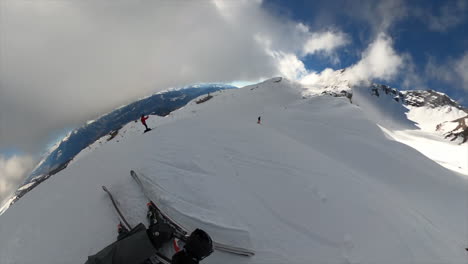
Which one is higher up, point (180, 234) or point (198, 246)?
point (198, 246)

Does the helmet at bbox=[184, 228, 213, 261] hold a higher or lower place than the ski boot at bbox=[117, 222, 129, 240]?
higher

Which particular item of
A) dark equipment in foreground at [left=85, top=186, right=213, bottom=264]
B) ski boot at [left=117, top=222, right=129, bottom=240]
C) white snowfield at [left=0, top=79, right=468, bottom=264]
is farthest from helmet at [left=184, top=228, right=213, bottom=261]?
ski boot at [left=117, top=222, right=129, bottom=240]

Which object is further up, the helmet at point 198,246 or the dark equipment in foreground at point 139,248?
the helmet at point 198,246

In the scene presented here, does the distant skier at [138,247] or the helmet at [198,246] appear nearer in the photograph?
the helmet at [198,246]

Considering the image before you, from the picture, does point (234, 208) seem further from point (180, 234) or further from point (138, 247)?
point (138, 247)

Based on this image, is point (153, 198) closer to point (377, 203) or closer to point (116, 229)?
point (116, 229)

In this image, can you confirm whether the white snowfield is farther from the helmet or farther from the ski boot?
the helmet

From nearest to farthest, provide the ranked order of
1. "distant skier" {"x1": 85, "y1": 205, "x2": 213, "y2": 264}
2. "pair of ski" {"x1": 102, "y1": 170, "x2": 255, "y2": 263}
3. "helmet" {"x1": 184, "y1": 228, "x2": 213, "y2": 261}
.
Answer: "helmet" {"x1": 184, "y1": 228, "x2": 213, "y2": 261} → "distant skier" {"x1": 85, "y1": 205, "x2": 213, "y2": 264} → "pair of ski" {"x1": 102, "y1": 170, "x2": 255, "y2": 263}

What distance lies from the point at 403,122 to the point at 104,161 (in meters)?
252

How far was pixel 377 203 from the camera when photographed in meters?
7.72

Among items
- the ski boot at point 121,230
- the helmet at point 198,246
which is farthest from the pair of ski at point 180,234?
the helmet at point 198,246

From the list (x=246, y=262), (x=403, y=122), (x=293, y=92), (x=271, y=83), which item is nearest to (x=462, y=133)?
(x=293, y=92)

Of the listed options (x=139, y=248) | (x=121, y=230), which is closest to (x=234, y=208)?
(x=139, y=248)

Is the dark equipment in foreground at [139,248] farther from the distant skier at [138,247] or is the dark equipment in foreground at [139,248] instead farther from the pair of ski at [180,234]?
the pair of ski at [180,234]
